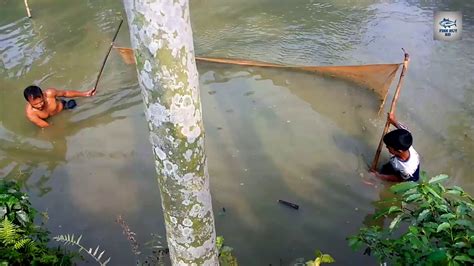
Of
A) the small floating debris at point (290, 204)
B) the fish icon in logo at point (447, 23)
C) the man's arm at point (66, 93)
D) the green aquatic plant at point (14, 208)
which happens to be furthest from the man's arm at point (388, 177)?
the fish icon in logo at point (447, 23)

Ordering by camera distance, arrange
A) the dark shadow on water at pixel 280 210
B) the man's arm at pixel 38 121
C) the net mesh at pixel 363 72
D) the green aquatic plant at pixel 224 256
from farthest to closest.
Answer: the man's arm at pixel 38 121, the net mesh at pixel 363 72, the dark shadow on water at pixel 280 210, the green aquatic plant at pixel 224 256

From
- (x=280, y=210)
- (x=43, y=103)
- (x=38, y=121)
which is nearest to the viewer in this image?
(x=280, y=210)

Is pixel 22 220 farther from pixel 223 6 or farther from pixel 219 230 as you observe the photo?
pixel 223 6

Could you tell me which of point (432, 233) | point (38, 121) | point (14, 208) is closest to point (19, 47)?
point (38, 121)

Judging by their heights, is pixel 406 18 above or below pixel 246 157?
above

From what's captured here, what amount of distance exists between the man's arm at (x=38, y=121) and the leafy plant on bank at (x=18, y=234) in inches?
102

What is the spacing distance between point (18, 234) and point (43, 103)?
9.38 feet

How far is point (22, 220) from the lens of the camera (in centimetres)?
217

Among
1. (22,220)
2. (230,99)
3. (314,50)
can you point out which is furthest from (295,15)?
(22,220)

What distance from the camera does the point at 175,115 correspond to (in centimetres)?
133

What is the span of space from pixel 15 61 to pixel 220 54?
3004mm

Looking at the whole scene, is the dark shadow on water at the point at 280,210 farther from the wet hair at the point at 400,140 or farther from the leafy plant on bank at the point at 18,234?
the leafy plant on bank at the point at 18,234

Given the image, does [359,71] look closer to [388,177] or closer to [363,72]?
[363,72]

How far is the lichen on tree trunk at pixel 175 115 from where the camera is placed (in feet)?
3.94
